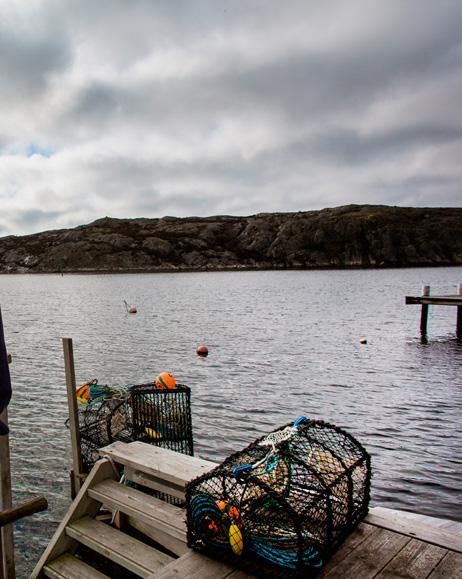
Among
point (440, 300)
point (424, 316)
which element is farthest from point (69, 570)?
point (424, 316)

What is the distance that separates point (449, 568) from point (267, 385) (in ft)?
47.2

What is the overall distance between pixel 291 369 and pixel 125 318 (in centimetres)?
2459

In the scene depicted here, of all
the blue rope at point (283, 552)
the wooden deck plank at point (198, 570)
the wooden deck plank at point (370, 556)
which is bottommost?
the wooden deck plank at point (198, 570)

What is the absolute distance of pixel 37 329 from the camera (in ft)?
114

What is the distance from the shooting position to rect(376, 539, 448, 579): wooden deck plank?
3.76m

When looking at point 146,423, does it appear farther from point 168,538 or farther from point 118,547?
point 168,538

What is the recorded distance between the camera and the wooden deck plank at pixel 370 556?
3795mm

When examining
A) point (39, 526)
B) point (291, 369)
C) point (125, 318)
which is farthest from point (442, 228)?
point (39, 526)

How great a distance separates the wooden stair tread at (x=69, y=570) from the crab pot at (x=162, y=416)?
7.06 ft

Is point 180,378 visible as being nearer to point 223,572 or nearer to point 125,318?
point 223,572

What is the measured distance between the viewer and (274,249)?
192375 millimetres

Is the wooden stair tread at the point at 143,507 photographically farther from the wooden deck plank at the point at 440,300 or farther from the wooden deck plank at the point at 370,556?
the wooden deck plank at the point at 440,300

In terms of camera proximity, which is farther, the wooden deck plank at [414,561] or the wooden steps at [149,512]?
the wooden steps at [149,512]

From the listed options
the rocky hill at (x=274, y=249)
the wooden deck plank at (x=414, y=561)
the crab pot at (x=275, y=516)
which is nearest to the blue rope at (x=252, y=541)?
the crab pot at (x=275, y=516)
